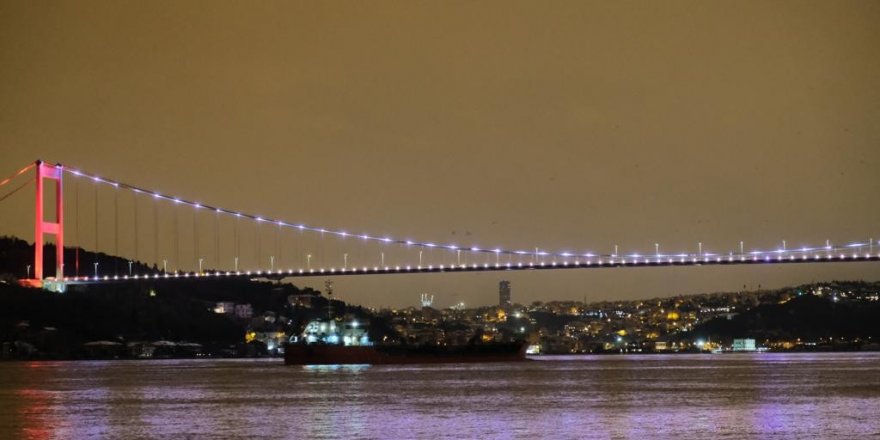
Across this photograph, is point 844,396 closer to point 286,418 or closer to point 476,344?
point 286,418

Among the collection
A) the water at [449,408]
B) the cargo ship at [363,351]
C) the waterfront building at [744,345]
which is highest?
the cargo ship at [363,351]

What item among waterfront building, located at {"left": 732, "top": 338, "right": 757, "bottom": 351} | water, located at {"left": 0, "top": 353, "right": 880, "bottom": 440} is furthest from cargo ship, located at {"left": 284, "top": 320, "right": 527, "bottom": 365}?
waterfront building, located at {"left": 732, "top": 338, "right": 757, "bottom": 351}

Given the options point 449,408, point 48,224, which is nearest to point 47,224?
point 48,224

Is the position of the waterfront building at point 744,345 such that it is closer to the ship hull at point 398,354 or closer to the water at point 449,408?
the ship hull at point 398,354

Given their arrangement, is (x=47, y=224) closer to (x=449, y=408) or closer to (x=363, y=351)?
(x=363, y=351)

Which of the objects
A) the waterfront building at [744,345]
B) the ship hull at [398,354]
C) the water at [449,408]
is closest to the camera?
the water at [449,408]

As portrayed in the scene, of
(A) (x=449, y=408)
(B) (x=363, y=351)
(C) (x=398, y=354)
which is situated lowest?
(A) (x=449, y=408)

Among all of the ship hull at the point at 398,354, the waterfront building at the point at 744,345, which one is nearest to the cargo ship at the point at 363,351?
the ship hull at the point at 398,354

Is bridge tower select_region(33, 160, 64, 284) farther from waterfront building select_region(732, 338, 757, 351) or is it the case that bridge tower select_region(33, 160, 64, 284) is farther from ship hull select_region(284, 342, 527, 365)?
waterfront building select_region(732, 338, 757, 351)
